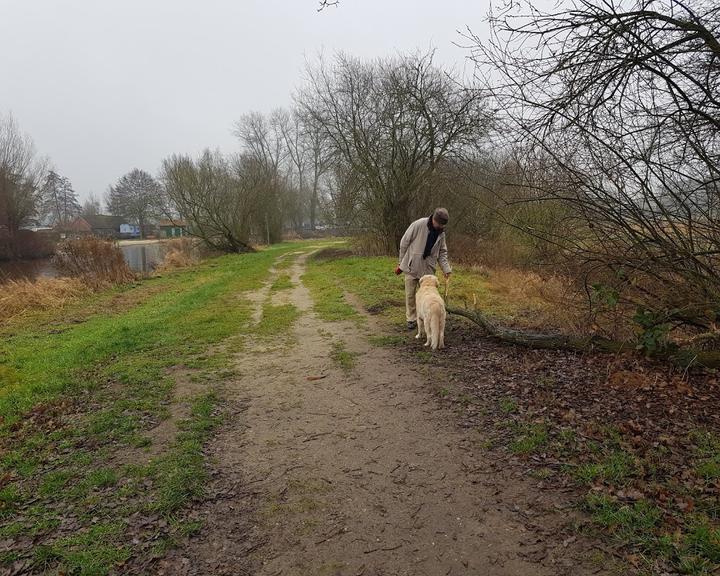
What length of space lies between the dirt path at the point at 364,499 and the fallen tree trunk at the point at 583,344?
189cm

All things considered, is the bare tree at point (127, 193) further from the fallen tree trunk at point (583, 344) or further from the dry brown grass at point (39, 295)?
the fallen tree trunk at point (583, 344)

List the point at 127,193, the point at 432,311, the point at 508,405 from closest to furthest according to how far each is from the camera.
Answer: the point at 508,405 < the point at 432,311 < the point at 127,193

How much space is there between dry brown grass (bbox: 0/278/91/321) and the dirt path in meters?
12.1

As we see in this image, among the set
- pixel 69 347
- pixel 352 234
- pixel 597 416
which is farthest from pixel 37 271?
pixel 597 416

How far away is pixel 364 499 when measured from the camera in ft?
11.3

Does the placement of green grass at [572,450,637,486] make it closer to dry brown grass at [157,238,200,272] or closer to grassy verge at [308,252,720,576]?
grassy verge at [308,252,720,576]

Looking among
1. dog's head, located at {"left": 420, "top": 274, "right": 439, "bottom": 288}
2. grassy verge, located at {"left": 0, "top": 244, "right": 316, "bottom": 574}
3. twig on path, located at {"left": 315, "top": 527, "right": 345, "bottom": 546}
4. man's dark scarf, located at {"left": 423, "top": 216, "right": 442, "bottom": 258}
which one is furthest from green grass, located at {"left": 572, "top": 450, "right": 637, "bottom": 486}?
man's dark scarf, located at {"left": 423, "top": 216, "right": 442, "bottom": 258}

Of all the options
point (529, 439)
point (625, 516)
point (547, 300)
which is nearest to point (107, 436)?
point (529, 439)

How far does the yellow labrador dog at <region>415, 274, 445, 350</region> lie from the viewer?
6.88m

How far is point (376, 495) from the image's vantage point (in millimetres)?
3498

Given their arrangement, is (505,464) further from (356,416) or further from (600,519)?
(356,416)

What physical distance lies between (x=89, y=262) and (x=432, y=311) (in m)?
17.0

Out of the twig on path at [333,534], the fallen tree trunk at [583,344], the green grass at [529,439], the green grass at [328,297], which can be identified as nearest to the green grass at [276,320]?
the green grass at [328,297]

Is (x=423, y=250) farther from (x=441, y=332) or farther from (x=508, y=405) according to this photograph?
(x=508, y=405)
